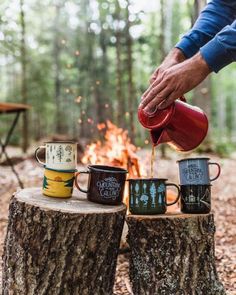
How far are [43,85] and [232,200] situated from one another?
12901 mm

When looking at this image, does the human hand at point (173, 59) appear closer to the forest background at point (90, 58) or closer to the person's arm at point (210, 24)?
the person's arm at point (210, 24)

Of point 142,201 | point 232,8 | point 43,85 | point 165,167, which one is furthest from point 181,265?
point 43,85

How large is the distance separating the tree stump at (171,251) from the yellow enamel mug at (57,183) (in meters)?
0.43

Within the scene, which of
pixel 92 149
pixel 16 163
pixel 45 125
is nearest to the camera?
pixel 92 149

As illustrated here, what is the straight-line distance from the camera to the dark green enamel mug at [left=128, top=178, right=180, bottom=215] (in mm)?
2395

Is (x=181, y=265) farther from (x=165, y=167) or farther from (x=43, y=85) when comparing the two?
(x=43, y=85)

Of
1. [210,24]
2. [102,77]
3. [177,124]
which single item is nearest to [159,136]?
[177,124]

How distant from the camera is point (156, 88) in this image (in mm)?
2057

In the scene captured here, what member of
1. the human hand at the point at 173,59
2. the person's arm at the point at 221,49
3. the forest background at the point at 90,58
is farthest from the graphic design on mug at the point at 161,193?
the forest background at the point at 90,58

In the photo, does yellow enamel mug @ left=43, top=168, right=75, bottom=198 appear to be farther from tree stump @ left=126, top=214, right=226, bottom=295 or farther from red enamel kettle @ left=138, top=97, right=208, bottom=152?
red enamel kettle @ left=138, top=97, right=208, bottom=152

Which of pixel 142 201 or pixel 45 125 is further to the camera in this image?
pixel 45 125

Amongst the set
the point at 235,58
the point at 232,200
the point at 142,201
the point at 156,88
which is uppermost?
the point at 235,58

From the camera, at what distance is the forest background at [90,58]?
11016 mm

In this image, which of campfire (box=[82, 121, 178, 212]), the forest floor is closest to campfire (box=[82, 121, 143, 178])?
campfire (box=[82, 121, 178, 212])
